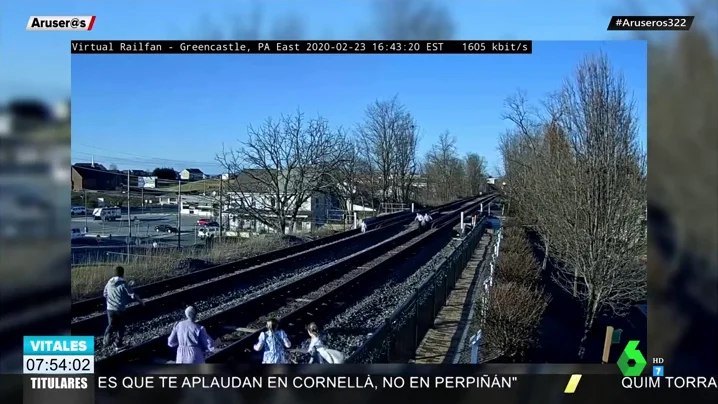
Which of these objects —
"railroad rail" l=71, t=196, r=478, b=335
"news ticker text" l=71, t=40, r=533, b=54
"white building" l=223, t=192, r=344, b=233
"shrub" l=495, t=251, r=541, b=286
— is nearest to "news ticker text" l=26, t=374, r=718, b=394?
"railroad rail" l=71, t=196, r=478, b=335

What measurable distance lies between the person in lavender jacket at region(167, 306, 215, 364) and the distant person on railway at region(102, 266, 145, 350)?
0.19 m

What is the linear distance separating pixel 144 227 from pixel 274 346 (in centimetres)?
74

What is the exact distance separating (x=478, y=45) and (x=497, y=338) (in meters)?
1.28

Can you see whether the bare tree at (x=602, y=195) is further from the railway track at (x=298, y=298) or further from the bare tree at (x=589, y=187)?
the railway track at (x=298, y=298)

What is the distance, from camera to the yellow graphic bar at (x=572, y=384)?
236 centimetres

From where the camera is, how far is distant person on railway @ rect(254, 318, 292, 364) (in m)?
2.31

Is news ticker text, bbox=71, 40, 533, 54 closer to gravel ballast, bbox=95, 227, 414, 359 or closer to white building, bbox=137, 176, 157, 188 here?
white building, bbox=137, 176, 157, 188

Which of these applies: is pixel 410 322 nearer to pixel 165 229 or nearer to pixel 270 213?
pixel 270 213

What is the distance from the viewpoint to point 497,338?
8.17 feet

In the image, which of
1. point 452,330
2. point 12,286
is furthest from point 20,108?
point 452,330

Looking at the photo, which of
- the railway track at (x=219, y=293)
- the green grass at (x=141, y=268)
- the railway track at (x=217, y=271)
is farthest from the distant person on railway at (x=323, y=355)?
the green grass at (x=141, y=268)

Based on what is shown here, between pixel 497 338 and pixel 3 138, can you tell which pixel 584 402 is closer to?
pixel 497 338

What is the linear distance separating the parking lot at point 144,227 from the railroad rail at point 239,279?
7.0 inches

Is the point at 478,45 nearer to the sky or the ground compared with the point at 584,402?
nearer to the sky
